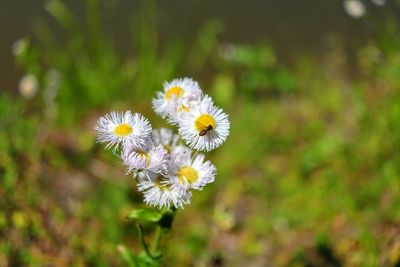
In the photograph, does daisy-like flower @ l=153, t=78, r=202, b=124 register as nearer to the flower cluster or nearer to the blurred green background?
the flower cluster

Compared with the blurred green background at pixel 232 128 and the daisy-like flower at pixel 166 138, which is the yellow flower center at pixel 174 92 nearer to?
the daisy-like flower at pixel 166 138

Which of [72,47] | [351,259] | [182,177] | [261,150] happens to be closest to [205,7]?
[72,47]

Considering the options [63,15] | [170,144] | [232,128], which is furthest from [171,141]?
[63,15]

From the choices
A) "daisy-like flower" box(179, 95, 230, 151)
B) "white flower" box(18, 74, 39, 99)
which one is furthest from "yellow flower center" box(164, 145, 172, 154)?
"white flower" box(18, 74, 39, 99)

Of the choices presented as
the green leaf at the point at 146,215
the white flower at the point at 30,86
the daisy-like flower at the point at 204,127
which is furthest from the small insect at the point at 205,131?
the white flower at the point at 30,86

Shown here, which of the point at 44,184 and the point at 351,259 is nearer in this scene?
the point at 351,259

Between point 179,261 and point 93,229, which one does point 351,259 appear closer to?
point 179,261

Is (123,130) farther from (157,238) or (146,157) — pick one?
(157,238)
